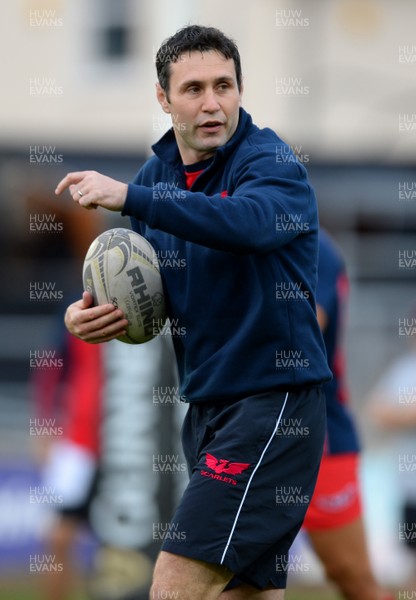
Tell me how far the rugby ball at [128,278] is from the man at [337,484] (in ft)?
4.87

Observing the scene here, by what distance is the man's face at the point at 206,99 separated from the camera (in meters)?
4.31

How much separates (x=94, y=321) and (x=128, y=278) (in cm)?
20

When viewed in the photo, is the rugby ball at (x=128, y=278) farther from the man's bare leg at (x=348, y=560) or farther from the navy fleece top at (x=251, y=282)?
the man's bare leg at (x=348, y=560)

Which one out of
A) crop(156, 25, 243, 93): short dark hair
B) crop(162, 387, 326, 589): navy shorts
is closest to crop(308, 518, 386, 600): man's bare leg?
crop(162, 387, 326, 589): navy shorts

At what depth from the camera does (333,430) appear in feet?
19.4

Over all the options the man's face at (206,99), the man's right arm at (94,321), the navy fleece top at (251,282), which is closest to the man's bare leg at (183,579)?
the navy fleece top at (251,282)

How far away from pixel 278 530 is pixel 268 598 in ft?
1.33

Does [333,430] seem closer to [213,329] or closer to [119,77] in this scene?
[213,329]

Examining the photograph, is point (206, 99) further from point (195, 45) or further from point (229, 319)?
point (229, 319)

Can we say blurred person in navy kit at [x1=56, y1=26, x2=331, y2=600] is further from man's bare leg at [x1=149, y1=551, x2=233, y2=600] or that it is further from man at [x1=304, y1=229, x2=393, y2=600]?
man at [x1=304, y1=229, x2=393, y2=600]

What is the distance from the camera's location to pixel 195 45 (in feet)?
14.3

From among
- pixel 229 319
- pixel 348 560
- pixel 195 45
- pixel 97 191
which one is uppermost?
pixel 195 45

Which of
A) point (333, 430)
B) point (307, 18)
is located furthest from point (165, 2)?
point (307, 18)

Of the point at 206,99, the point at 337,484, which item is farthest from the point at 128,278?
the point at 337,484
